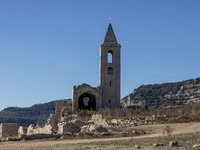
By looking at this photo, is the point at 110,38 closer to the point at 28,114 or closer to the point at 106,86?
the point at 106,86

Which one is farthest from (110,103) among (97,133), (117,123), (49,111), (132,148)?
(49,111)

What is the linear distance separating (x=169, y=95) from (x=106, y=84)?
2948cm

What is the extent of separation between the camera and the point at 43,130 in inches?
762

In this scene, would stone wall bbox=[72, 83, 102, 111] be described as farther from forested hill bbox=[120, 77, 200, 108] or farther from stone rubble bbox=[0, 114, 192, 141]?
forested hill bbox=[120, 77, 200, 108]

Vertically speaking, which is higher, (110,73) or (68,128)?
(110,73)

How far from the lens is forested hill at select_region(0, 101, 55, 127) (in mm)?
62416

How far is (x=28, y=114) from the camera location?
70562 millimetres

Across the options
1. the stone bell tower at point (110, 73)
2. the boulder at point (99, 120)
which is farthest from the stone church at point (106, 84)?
the boulder at point (99, 120)

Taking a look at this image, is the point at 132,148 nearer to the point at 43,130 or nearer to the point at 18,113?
the point at 43,130

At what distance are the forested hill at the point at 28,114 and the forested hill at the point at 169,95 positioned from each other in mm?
18351

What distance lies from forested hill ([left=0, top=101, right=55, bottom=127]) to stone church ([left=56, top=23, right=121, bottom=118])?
27.9 metres

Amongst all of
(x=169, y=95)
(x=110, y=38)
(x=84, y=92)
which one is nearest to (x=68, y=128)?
(x=84, y=92)

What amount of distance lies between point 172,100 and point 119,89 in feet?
82.9

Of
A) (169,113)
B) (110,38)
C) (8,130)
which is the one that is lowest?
(8,130)
